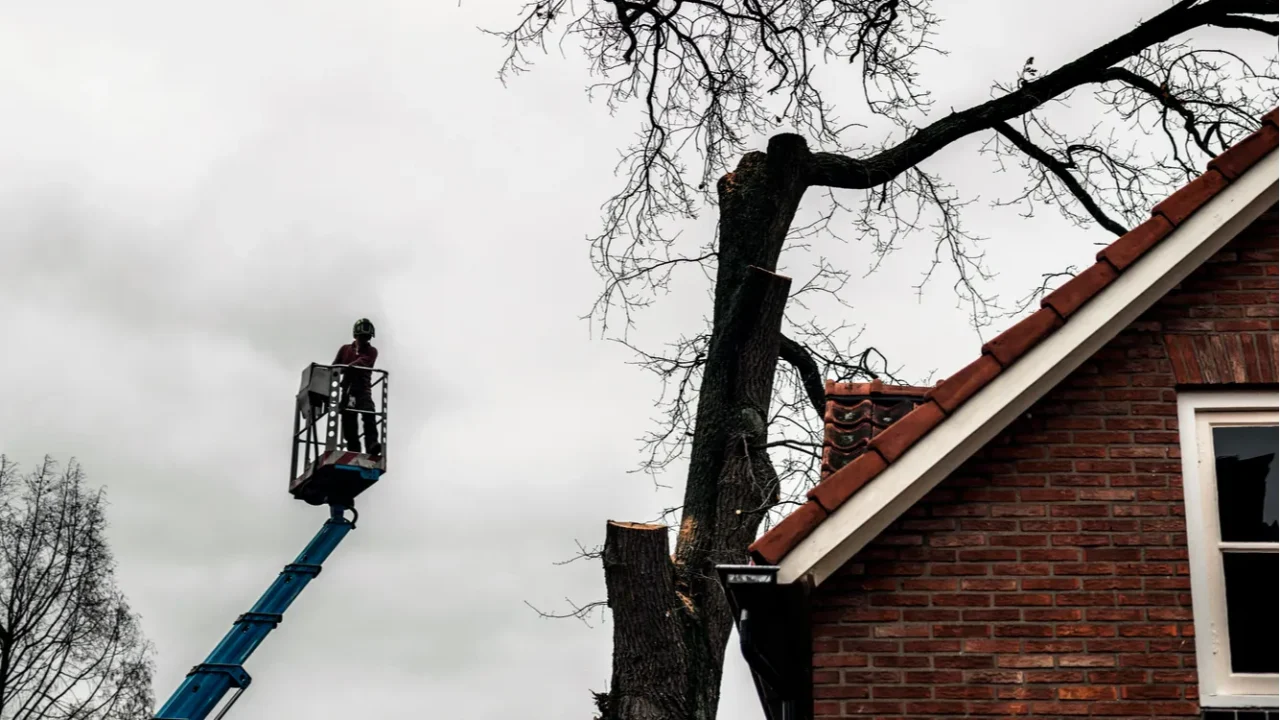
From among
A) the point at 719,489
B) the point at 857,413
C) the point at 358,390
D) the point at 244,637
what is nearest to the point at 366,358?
the point at 358,390

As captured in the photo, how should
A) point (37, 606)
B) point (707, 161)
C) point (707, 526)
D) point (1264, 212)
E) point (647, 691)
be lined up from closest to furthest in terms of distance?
point (1264, 212) < point (647, 691) < point (707, 526) < point (707, 161) < point (37, 606)

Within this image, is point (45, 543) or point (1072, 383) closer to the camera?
point (1072, 383)

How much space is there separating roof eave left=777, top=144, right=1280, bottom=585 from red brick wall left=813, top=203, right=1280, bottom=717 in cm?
9

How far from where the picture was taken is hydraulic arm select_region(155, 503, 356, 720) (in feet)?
71.5

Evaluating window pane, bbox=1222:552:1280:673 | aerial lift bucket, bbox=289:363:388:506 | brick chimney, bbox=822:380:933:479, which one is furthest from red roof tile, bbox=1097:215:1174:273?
aerial lift bucket, bbox=289:363:388:506

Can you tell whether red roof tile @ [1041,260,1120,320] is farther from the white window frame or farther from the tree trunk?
the tree trunk

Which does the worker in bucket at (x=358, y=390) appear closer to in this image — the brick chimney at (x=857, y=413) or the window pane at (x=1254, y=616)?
the brick chimney at (x=857, y=413)

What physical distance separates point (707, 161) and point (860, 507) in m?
5.95

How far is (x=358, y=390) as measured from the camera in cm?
2038

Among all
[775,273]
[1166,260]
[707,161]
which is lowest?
[1166,260]

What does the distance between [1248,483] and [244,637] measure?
690 inches

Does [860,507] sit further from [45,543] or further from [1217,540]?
[45,543]

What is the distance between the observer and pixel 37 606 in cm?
2950

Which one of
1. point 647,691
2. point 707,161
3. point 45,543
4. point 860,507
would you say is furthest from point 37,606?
point 860,507
